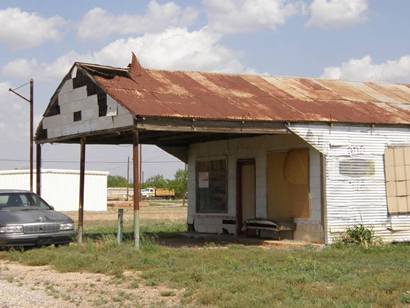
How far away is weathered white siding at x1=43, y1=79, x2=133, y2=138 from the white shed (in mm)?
31272

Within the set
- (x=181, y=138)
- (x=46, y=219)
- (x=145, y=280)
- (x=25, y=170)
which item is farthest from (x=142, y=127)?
(x=25, y=170)

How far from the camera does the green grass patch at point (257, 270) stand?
9250mm

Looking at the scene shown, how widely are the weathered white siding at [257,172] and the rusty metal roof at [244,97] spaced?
1.18m

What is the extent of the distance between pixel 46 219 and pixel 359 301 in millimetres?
9415

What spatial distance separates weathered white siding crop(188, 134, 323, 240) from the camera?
17734mm

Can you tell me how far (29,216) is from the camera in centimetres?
1630

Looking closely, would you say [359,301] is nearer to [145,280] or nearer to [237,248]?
[145,280]

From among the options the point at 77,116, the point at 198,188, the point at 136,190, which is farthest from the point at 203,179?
the point at 136,190

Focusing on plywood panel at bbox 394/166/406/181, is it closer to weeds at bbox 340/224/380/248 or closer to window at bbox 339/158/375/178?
window at bbox 339/158/375/178

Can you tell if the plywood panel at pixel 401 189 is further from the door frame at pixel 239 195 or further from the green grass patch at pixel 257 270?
the door frame at pixel 239 195

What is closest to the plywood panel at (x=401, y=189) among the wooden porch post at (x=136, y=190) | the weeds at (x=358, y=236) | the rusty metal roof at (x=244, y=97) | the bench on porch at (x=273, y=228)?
the weeds at (x=358, y=236)

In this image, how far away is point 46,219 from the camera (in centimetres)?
1641

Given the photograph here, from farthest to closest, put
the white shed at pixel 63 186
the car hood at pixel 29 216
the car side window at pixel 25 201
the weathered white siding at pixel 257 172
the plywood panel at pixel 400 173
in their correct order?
the white shed at pixel 63 186, the plywood panel at pixel 400 173, the weathered white siding at pixel 257 172, the car side window at pixel 25 201, the car hood at pixel 29 216

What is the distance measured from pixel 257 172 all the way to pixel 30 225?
6.76 metres
